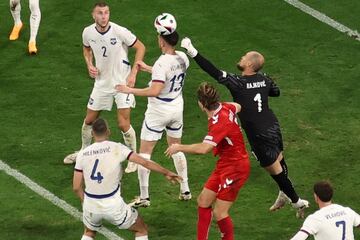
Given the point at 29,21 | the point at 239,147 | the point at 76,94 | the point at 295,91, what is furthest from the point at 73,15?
the point at 239,147

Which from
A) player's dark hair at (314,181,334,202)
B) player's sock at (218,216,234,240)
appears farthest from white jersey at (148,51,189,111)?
player's dark hair at (314,181,334,202)

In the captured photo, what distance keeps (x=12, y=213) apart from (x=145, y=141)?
2.16m

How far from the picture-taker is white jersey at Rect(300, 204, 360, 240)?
38.8ft

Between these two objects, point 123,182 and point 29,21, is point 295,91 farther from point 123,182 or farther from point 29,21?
point 29,21

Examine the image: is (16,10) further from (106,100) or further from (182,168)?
(182,168)

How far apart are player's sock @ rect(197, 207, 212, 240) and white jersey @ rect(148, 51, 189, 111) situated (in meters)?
1.89

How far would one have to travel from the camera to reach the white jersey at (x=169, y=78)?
14781mm

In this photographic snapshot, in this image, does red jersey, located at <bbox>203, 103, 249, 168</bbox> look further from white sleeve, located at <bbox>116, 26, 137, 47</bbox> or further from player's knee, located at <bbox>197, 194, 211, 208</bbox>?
white sleeve, located at <bbox>116, 26, 137, 47</bbox>

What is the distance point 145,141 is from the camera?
15406mm

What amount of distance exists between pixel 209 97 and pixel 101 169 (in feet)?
5.51

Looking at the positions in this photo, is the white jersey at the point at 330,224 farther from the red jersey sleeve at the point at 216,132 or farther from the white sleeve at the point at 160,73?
the white sleeve at the point at 160,73

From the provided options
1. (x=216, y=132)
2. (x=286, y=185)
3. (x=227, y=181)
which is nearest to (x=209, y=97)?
(x=216, y=132)

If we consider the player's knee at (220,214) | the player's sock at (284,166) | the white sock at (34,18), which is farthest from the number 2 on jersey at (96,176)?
the white sock at (34,18)

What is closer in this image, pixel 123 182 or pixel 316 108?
pixel 123 182
